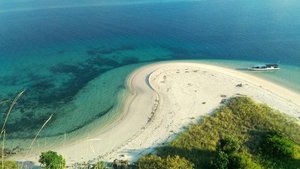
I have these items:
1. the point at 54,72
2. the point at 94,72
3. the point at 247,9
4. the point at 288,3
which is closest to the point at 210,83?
the point at 94,72

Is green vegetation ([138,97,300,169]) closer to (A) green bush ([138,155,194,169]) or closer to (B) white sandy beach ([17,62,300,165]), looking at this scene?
(A) green bush ([138,155,194,169])

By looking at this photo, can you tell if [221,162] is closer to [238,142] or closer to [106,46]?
[238,142]

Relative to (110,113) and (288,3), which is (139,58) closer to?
(110,113)

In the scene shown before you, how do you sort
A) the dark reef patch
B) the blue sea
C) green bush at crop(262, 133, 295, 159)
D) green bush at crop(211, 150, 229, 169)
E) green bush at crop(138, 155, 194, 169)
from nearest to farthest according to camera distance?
green bush at crop(211, 150, 229, 169) < green bush at crop(138, 155, 194, 169) < green bush at crop(262, 133, 295, 159) < the dark reef patch < the blue sea

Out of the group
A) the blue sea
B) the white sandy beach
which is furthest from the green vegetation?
the blue sea

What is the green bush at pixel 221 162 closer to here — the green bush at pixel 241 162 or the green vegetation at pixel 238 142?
the green vegetation at pixel 238 142

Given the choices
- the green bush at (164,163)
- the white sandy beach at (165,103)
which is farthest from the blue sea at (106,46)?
the green bush at (164,163)
